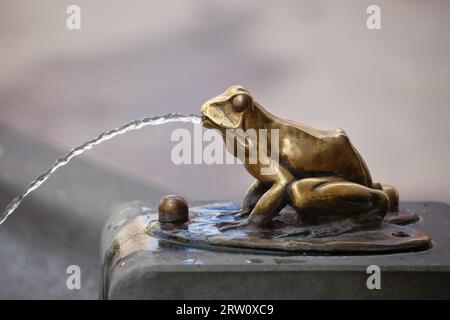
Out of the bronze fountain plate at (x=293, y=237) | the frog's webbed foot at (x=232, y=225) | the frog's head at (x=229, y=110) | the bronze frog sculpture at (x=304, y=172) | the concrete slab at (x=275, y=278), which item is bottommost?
the concrete slab at (x=275, y=278)

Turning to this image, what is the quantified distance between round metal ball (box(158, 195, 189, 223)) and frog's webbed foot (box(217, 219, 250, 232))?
13 centimetres

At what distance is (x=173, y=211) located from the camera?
219 centimetres

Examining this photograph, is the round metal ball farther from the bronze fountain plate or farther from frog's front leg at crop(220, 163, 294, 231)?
frog's front leg at crop(220, 163, 294, 231)

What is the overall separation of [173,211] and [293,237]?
1.31ft

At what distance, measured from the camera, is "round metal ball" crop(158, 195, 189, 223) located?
7.18ft

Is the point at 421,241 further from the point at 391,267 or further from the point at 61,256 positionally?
the point at 61,256

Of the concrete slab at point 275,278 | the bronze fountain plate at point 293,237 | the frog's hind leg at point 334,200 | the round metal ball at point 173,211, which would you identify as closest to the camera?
the concrete slab at point 275,278

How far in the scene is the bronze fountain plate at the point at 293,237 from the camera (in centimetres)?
189

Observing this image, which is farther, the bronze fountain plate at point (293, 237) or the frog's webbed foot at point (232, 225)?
the frog's webbed foot at point (232, 225)

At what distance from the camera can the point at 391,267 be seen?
5.82ft

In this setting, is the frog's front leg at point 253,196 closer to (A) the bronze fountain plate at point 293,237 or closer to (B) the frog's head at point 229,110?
(A) the bronze fountain plate at point 293,237

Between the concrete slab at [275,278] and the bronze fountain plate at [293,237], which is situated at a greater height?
the bronze fountain plate at [293,237]

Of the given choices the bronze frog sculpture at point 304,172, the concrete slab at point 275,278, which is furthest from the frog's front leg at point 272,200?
the concrete slab at point 275,278

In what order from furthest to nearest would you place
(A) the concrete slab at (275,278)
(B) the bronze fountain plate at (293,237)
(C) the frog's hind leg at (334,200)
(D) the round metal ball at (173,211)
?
1. (D) the round metal ball at (173,211)
2. (C) the frog's hind leg at (334,200)
3. (B) the bronze fountain plate at (293,237)
4. (A) the concrete slab at (275,278)
